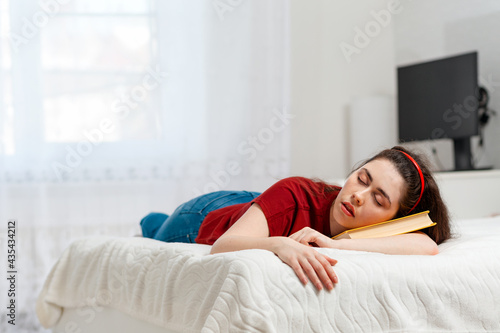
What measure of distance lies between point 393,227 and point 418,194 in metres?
0.12

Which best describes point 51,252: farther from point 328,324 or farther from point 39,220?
point 328,324

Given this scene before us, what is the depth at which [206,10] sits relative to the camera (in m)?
3.05

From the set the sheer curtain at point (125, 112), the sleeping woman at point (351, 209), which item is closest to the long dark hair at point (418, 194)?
the sleeping woman at point (351, 209)

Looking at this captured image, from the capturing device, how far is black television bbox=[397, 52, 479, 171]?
272cm

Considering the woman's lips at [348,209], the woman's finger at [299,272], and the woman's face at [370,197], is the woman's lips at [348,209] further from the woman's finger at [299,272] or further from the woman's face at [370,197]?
the woman's finger at [299,272]

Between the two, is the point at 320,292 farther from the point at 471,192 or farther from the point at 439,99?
the point at 439,99

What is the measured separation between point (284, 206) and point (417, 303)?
388 millimetres

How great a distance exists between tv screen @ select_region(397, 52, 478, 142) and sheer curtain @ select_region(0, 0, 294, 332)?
0.69 m

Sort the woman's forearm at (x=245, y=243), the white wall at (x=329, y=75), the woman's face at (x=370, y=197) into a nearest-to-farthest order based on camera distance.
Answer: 1. the woman's forearm at (x=245, y=243)
2. the woman's face at (x=370, y=197)
3. the white wall at (x=329, y=75)

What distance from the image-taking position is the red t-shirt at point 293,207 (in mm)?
1203

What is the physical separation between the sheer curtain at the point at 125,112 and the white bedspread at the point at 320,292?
1729 mm

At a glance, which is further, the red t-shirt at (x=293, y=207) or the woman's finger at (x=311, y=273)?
the red t-shirt at (x=293, y=207)

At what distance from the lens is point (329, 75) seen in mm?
3451

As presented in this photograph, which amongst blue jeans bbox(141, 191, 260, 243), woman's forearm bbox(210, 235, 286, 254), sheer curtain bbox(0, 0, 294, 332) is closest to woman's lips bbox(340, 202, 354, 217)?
woman's forearm bbox(210, 235, 286, 254)
